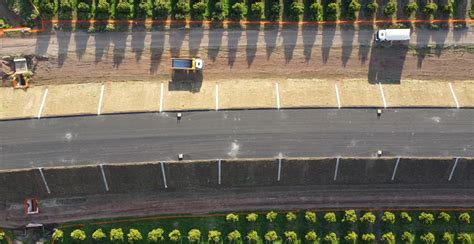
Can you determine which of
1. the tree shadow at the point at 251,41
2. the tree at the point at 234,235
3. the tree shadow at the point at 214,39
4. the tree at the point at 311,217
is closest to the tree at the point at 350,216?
the tree at the point at 311,217

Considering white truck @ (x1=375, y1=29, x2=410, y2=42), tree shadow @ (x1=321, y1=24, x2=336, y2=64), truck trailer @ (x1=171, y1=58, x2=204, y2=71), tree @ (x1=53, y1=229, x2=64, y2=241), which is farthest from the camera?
tree shadow @ (x1=321, y1=24, x2=336, y2=64)

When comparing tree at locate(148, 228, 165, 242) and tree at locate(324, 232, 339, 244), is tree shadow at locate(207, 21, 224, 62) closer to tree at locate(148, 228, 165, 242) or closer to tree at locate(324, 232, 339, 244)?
tree at locate(148, 228, 165, 242)

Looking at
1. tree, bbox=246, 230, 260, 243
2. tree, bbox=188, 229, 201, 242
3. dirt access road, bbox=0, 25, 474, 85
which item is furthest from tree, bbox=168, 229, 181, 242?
dirt access road, bbox=0, 25, 474, 85

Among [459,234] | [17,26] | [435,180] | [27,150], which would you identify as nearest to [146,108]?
[27,150]

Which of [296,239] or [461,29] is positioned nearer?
[296,239]

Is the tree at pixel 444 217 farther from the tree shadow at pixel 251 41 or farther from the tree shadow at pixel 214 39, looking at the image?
the tree shadow at pixel 214 39

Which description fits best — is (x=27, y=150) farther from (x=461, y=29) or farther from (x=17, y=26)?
(x=461, y=29)
